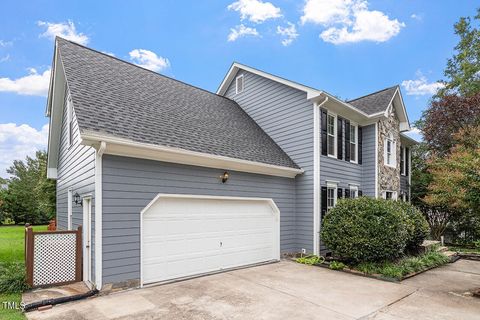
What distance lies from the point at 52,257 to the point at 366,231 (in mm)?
7551

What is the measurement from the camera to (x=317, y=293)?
→ 20.4ft

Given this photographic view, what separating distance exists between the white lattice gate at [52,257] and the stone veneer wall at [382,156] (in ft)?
35.3

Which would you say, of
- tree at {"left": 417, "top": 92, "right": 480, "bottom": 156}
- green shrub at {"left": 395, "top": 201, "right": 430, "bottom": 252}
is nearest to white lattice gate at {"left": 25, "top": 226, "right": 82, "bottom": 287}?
green shrub at {"left": 395, "top": 201, "right": 430, "bottom": 252}

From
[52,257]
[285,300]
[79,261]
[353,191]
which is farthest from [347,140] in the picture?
[52,257]

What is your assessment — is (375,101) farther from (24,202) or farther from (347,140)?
(24,202)

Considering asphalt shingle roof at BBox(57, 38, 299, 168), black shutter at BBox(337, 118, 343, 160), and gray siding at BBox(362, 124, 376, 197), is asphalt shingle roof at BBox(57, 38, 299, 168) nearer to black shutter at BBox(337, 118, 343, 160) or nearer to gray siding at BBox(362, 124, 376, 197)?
black shutter at BBox(337, 118, 343, 160)

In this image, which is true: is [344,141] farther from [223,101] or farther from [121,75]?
[121,75]

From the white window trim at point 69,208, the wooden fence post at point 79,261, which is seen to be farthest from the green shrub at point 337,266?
the white window trim at point 69,208

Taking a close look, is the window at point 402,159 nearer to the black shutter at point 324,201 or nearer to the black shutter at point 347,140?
the black shutter at point 347,140

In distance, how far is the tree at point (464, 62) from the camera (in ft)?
66.3

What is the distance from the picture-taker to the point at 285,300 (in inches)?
224

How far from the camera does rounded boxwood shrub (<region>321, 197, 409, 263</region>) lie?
8.08 m

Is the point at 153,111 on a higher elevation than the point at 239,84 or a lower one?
lower

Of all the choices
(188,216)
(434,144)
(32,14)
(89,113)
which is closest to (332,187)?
(188,216)
